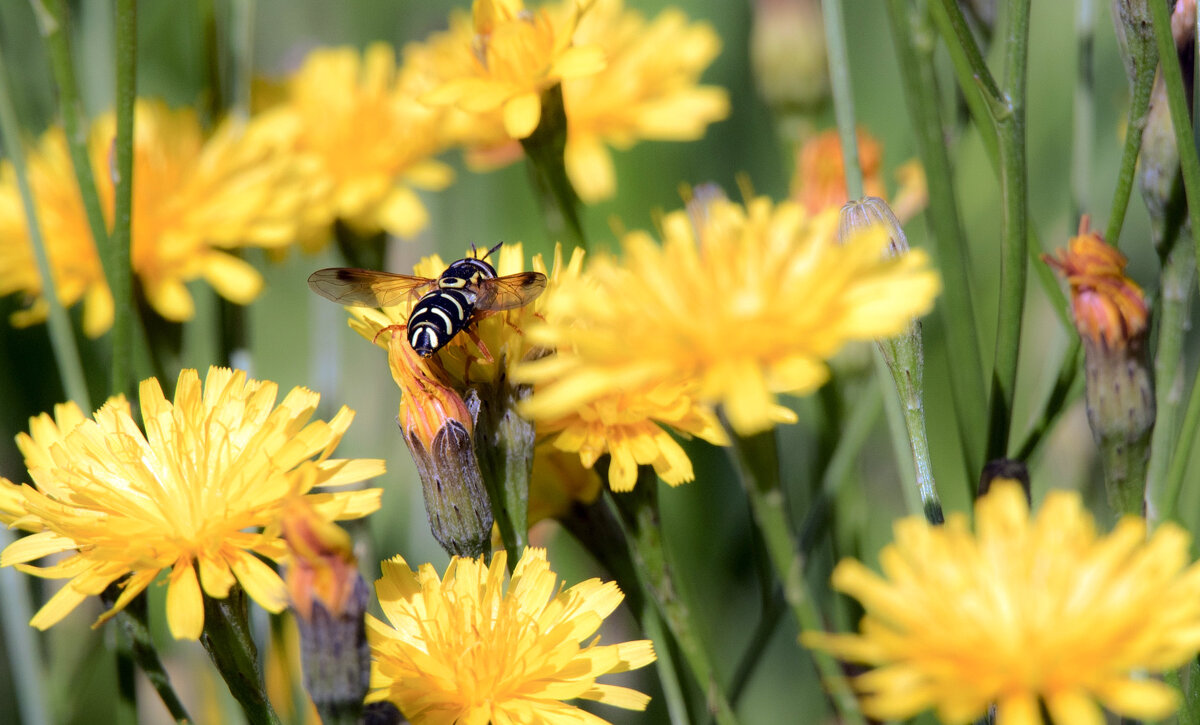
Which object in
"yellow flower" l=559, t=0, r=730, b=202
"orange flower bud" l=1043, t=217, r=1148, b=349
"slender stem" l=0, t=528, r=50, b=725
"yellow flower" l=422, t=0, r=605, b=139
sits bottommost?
"slender stem" l=0, t=528, r=50, b=725

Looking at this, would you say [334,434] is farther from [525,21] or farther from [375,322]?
[525,21]

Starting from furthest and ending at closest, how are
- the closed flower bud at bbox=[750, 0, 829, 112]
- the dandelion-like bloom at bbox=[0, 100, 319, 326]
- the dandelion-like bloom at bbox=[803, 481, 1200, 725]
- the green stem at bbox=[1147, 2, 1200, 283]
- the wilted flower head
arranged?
the closed flower bud at bbox=[750, 0, 829, 112] < the wilted flower head < the dandelion-like bloom at bbox=[0, 100, 319, 326] < the green stem at bbox=[1147, 2, 1200, 283] < the dandelion-like bloom at bbox=[803, 481, 1200, 725]

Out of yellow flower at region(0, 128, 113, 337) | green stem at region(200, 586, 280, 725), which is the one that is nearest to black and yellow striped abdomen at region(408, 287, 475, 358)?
green stem at region(200, 586, 280, 725)

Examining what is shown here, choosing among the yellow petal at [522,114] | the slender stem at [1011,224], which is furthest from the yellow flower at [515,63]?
the slender stem at [1011,224]

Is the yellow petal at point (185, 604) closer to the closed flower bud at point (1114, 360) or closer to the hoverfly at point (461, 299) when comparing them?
the hoverfly at point (461, 299)

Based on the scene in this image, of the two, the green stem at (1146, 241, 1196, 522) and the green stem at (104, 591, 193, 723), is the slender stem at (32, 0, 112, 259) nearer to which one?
the green stem at (104, 591, 193, 723)

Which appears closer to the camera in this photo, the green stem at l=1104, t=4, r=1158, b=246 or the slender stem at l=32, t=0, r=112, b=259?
the green stem at l=1104, t=4, r=1158, b=246
